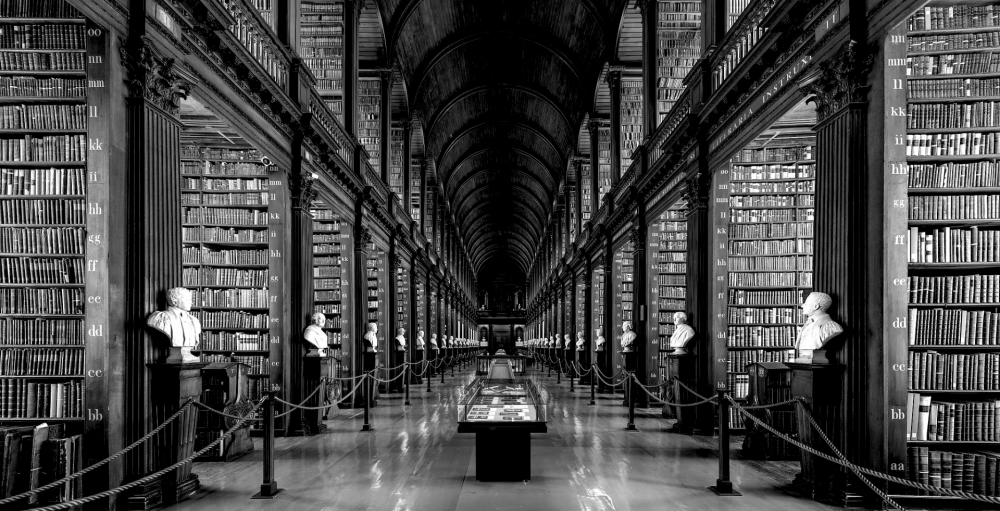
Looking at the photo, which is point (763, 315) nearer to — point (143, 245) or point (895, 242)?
point (895, 242)

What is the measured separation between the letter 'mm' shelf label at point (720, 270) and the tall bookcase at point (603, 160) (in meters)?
9.33

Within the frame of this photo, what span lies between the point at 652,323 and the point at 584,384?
7.49m

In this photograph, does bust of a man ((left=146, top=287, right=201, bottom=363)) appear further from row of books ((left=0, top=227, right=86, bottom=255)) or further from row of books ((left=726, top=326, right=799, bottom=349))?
row of books ((left=726, top=326, right=799, bottom=349))

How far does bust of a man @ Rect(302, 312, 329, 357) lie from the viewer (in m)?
8.73

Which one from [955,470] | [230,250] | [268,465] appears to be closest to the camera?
[955,470]

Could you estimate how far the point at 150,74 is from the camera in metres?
5.09

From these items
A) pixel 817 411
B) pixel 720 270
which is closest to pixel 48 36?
pixel 817 411

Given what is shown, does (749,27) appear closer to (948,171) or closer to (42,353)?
(948,171)

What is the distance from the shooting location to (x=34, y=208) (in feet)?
17.8

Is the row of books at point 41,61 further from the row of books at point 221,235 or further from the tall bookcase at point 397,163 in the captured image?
the tall bookcase at point 397,163

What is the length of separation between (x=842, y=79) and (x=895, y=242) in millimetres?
1212

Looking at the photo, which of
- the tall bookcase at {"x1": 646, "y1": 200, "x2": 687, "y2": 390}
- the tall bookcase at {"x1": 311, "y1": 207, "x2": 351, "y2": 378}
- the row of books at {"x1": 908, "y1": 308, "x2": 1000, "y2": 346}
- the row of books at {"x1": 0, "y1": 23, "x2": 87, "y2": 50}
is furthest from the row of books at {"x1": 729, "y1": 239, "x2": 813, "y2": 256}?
the row of books at {"x1": 0, "y1": 23, "x2": 87, "y2": 50}

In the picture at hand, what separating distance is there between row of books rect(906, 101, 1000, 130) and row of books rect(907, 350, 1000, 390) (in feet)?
5.49

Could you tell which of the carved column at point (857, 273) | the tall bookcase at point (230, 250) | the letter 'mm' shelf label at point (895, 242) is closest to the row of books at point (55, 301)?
the tall bookcase at point (230, 250)
